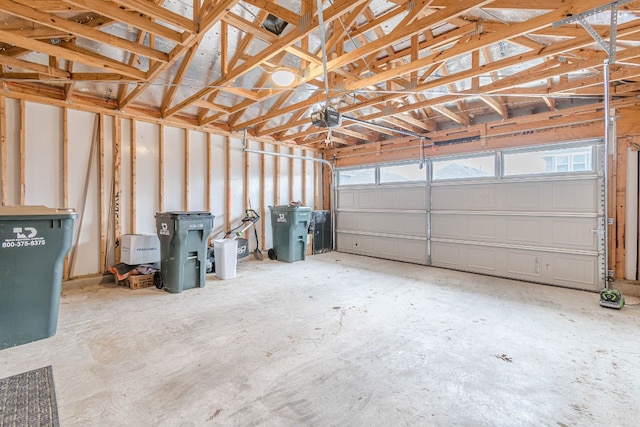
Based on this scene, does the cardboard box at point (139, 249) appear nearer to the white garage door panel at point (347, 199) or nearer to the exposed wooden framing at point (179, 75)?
the exposed wooden framing at point (179, 75)

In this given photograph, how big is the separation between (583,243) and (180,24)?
5674 millimetres

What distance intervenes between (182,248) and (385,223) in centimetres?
428

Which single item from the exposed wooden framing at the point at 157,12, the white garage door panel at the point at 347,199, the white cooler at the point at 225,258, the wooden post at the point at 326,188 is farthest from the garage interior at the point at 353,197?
the wooden post at the point at 326,188

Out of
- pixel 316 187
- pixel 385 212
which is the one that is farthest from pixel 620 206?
pixel 316 187

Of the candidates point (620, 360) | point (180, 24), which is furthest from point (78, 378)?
point (620, 360)

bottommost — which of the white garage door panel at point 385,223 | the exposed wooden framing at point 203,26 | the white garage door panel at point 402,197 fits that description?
the white garage door panel at point 385,223

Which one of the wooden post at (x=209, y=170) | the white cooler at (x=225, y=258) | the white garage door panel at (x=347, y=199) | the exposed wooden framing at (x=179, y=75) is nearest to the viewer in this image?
the exposed wooden framing at (x=179, y=75)

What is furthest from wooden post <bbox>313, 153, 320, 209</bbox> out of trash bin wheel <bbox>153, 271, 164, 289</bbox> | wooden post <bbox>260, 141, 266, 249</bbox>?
trash bin wheel <bbox>153, 271, 164, 289</bbox>

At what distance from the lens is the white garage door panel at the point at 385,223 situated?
5.97 m

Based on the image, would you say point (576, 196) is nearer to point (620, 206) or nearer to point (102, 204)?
point (620, 206)

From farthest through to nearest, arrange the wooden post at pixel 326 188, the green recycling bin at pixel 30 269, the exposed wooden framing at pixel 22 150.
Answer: the wooden post at pixel 326 188
the exposed wooden framing at pixel 22 150
the green recycling bin at pixel 30 269

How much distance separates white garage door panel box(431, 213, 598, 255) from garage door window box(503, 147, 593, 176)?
2.46ft

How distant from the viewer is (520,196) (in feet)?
15.4

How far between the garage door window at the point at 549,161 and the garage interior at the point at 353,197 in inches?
1.1
